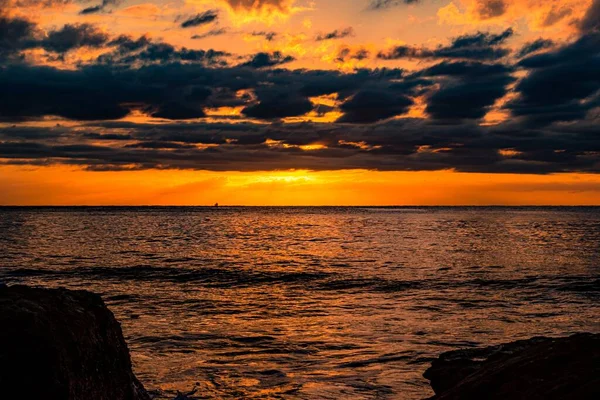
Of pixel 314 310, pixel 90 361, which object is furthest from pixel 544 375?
pixel 314 310

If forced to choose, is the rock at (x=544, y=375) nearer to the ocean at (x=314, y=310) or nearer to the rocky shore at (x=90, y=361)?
the rocky shore at (x=90, y=361)

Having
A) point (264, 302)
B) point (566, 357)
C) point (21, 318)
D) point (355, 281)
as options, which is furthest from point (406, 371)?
point (355, 281)

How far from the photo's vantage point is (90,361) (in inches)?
302

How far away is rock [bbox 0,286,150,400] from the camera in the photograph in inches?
256

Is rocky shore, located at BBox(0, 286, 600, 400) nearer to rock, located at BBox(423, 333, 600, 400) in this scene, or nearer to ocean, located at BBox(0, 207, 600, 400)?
rock, located at BBox(423, 333, 600, 400)

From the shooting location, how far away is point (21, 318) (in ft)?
22.7

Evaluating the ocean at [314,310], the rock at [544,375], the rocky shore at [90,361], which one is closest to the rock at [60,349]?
the rocky shore at [90,361]

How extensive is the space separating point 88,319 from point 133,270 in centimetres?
2861

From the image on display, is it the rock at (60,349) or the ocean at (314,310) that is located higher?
the rock at (60,349)

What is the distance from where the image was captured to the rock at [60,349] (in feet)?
21.3

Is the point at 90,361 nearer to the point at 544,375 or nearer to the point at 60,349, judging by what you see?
the point at 60,349

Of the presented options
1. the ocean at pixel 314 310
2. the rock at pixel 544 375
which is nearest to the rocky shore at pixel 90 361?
the rock at pixel 544 375

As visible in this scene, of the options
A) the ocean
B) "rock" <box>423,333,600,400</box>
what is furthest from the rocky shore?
the ocean

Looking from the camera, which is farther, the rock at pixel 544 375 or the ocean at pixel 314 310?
the ocean at pixel 314 310
